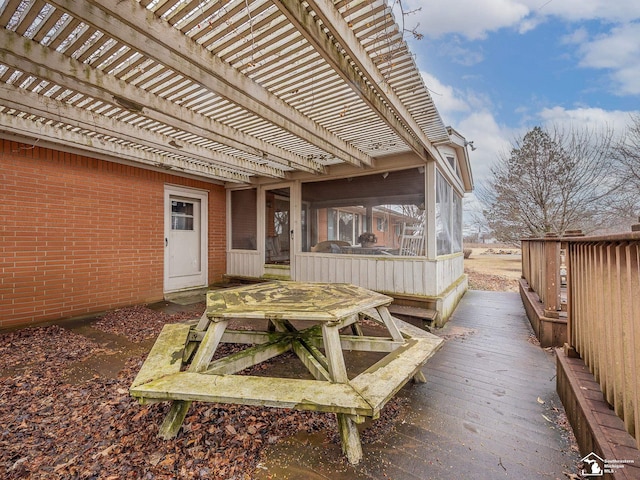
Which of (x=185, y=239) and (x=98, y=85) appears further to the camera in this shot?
(x=185, y=239)

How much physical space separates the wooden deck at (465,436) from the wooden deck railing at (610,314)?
45 centimetres

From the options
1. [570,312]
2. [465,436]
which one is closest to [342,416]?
[465,436]

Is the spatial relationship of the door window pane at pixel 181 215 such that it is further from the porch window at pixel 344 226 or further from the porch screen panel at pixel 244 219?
the porch window at pixel 344 226

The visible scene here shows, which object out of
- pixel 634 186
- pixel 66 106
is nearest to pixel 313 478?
pixel 66 106

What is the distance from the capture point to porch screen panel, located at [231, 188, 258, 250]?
6.25 meters

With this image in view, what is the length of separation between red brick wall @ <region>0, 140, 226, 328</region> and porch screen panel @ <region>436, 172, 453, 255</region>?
492cm

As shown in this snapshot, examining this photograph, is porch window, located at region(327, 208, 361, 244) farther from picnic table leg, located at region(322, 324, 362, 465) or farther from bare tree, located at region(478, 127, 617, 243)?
bare tree, located at region(478, 127, 617, 243)

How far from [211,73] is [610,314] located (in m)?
2.85

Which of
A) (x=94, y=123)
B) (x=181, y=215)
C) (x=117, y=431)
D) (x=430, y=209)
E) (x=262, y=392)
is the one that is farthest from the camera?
(x=181, y=215)

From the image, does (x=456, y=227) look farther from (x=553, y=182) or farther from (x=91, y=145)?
(x=553, y=182)

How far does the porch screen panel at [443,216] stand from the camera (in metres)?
4.57

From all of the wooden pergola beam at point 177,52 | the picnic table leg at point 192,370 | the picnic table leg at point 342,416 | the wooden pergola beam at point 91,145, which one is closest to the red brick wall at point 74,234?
the wooden pergola beam at point 91,145

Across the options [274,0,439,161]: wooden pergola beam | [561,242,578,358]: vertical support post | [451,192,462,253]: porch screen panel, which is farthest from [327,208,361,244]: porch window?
[561,242,578,358]: vertical support post

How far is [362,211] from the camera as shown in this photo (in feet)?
18.0
